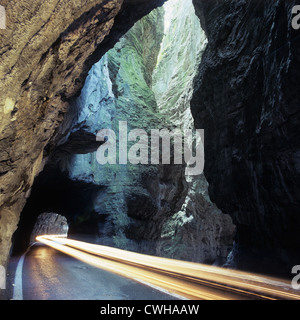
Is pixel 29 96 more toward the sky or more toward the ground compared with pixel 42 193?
more toward the sky

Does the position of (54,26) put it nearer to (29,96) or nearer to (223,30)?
(29,96)

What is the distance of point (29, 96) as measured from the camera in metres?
4.72

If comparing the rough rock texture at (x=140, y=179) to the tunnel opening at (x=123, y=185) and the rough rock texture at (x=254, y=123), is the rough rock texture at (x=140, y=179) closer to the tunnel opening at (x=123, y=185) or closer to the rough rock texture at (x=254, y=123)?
the tunnel opening at (x=123, y=185)

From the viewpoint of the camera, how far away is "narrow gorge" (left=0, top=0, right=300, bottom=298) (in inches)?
185

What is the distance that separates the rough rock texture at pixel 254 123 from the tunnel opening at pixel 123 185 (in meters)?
6.71

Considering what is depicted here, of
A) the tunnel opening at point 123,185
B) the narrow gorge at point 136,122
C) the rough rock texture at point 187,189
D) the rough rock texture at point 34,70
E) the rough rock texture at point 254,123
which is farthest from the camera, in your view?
the rough rock texture at point 187,189

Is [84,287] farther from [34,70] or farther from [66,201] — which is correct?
[66,201]

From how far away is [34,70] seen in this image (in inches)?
174

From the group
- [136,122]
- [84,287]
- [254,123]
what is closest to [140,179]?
[136,122]

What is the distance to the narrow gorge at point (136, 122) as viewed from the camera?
15.4 ft

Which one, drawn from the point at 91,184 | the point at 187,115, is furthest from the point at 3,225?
the point at 187,115

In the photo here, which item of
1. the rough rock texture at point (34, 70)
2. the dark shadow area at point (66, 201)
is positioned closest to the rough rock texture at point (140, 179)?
the dark shadow area at point (66, 201)

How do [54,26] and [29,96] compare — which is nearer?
[54,26]

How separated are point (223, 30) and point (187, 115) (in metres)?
23.3
